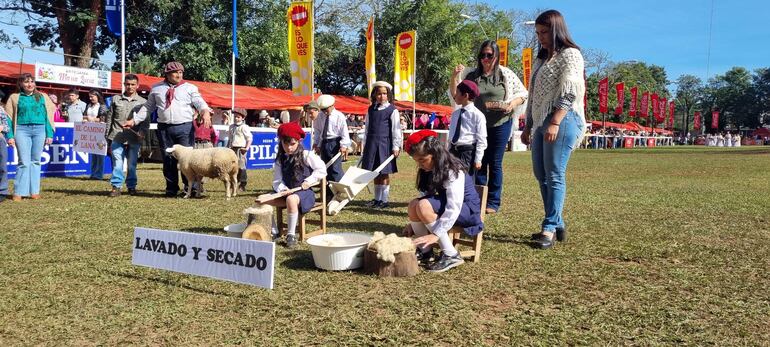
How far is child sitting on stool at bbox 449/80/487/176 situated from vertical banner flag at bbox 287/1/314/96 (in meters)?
9.38

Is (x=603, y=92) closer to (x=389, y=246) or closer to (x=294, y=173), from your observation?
(x=294, y=173)

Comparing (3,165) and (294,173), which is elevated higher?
(294,173)

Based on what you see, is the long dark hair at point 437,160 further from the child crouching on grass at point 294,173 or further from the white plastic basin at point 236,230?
the white plastic basin at point 236,230

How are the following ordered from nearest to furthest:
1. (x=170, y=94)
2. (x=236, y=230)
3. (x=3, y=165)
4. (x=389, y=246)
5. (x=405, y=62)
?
1. (x=389, y=246)
2. (x=236, y=230)
3. (x=3, y=165)
4. (x=170, y=94)
5. (x=405, y=62)

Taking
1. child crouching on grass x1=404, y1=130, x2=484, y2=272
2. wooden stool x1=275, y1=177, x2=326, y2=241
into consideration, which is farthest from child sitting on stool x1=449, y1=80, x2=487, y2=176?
child crouching on grass x1=404, y1=130, x2=484, y2=272

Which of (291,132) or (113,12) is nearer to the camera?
(291,132)

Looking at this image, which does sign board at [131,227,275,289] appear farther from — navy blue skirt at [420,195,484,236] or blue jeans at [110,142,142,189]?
blue jeans at [110,142,142,189]

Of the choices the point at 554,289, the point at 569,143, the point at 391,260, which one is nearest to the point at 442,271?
the point at 391,260

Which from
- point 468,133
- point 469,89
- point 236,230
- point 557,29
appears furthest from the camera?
point 468,133

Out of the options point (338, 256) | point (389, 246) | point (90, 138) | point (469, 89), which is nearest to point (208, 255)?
point (338, 256)

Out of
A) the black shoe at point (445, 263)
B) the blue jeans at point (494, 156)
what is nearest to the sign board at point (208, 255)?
the black shoe at point (445, 263)

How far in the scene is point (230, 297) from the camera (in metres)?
3.52

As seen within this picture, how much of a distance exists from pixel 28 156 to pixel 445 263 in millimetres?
6620

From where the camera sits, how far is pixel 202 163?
8164 millimetres
